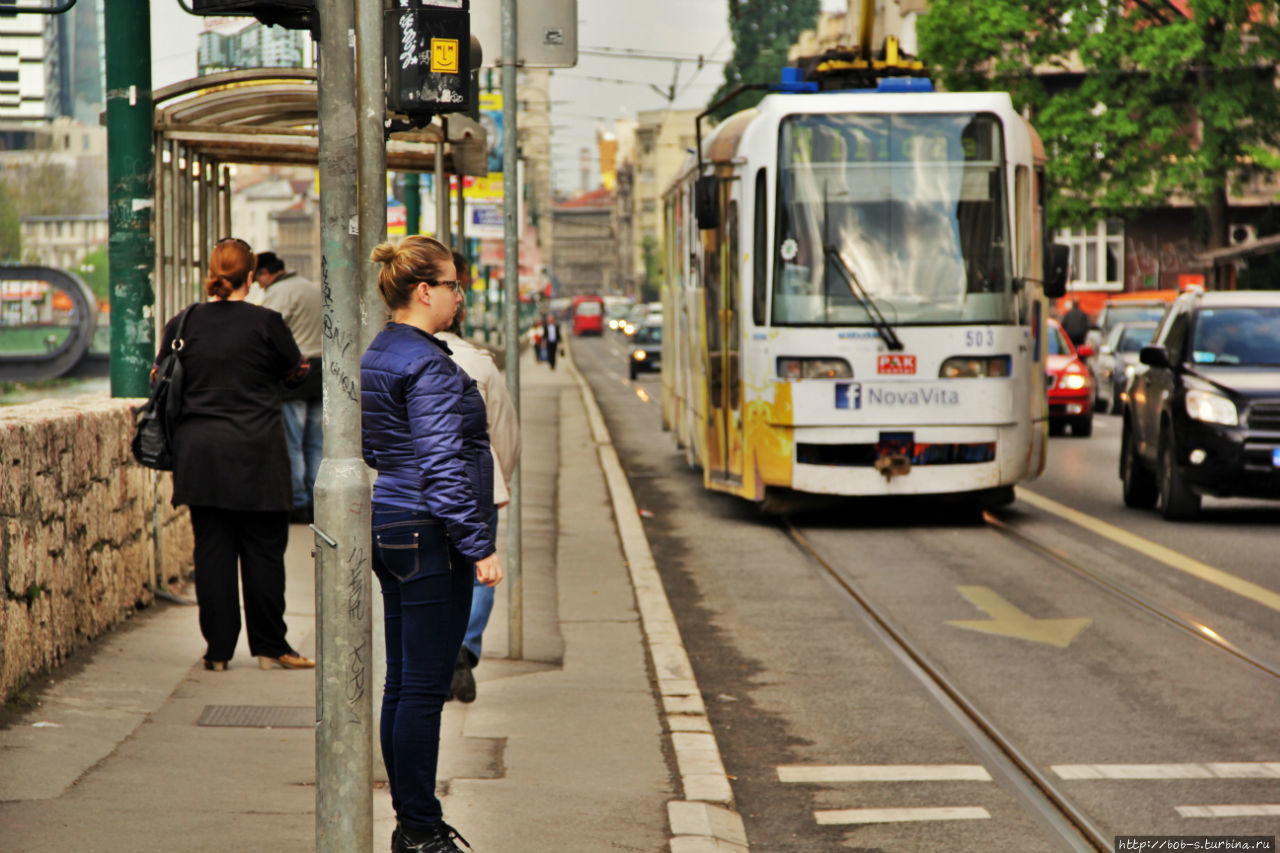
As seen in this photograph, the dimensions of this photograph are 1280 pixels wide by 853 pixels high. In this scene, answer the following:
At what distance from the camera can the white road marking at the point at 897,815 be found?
6.05 meters

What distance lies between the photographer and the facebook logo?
13977mm

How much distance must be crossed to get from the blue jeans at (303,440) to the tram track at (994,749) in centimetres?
418

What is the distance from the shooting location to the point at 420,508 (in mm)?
5004

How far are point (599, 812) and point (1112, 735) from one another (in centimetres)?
242

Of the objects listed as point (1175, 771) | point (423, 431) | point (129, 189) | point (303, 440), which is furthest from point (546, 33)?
point (303, 440)

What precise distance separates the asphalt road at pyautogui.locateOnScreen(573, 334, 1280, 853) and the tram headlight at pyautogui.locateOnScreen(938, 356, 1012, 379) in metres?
1.22

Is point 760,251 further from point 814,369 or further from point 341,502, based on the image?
point 341,502

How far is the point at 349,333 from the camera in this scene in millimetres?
4207

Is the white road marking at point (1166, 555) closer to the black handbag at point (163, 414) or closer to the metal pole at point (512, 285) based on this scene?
the metal pole at point (512, 285)

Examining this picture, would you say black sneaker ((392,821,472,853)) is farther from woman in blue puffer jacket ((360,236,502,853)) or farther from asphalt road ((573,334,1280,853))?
asphalt road ((573,334,1280,853))

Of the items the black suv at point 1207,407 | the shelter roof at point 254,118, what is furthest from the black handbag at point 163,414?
the black suv at point 1207,407

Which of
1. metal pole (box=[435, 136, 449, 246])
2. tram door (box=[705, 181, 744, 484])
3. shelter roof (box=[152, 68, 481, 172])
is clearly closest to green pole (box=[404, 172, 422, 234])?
tram door (box=[705, 181, 744, 484])

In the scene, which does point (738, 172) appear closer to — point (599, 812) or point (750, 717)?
point (750, 717)

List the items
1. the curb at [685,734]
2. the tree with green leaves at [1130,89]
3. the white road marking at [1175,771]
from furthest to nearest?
the tree with green leaves at [1130,89] → the white road marking at [1175,771] → the curb at [685,734]
